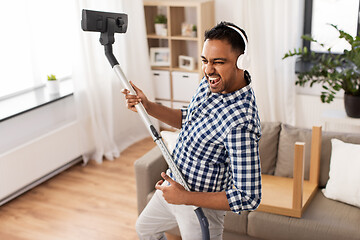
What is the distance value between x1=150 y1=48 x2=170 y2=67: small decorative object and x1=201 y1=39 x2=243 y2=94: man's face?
3146 millimetres

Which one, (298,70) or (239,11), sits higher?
(239,11)

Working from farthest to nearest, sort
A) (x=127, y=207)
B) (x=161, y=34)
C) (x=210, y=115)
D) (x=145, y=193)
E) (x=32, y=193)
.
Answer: (x=161, y=34) → (x=32, y=193) → (x=127, y=207) → (x=145, y=193) → (x=210, y=115)

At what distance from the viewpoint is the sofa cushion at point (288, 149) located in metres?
2.88

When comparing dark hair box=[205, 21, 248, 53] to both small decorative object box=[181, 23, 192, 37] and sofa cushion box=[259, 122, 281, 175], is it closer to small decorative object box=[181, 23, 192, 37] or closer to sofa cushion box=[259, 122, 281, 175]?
sofa cushion box=[259, 122, 281, 175]

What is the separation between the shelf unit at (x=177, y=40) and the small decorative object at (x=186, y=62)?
4 cm

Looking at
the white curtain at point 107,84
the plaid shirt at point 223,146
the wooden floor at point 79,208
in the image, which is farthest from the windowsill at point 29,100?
the plaid shirt at point 223,146

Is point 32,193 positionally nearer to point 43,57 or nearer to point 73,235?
point 73,235

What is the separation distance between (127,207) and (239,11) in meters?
2.05

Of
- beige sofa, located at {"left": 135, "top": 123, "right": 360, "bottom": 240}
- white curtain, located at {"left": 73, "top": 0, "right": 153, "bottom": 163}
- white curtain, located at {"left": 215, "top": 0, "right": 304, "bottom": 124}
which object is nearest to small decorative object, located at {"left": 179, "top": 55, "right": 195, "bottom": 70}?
white curtain, located at {"left": 73, "top": 0, "right": 153, "bottom": 163}

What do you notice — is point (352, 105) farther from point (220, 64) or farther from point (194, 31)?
point (220, 64)

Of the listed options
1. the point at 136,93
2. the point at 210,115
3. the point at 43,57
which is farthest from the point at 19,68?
the point at 210,115

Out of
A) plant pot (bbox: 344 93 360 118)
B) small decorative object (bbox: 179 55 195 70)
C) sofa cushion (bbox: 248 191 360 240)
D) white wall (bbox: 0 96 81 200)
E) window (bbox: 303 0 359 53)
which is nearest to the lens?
sofa cushion (bbox: 248 191 360 240)

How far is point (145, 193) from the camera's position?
2887 millimetres

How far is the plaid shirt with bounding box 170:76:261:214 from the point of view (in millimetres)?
1524
